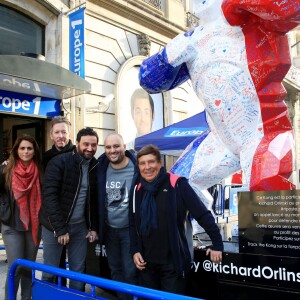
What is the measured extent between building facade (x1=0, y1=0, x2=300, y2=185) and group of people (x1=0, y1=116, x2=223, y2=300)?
370 centimetres

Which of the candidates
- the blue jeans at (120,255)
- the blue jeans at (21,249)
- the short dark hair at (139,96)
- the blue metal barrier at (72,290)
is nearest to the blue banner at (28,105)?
the short dark hair at (139,96)

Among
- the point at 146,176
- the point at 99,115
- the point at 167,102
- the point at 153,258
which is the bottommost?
the point at 153,258

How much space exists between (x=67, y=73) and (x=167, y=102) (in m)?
4.35

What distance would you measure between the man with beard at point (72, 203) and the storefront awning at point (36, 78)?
3565 mm

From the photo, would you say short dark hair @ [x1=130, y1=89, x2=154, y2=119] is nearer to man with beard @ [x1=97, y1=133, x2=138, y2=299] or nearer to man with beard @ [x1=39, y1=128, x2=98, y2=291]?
man with beard @ [x1=39, y1=128, x2=98, y2=291]

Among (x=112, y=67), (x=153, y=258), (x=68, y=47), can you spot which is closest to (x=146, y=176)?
(x=153, y=258)

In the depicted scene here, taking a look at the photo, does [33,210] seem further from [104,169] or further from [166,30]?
[166,30]

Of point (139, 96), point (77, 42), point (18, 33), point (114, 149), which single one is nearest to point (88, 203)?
point (114, 149)

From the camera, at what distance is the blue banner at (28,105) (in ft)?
23.2

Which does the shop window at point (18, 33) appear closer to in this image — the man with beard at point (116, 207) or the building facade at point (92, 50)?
the building facade at point (92, 50)

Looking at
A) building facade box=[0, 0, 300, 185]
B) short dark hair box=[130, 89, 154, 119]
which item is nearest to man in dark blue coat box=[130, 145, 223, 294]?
building facade box=[0, 0, 300, 185]

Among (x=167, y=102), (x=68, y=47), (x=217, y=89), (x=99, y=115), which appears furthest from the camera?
(x=167, y=102)

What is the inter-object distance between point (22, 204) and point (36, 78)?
383 cm

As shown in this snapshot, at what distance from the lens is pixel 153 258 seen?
2.40 meters
